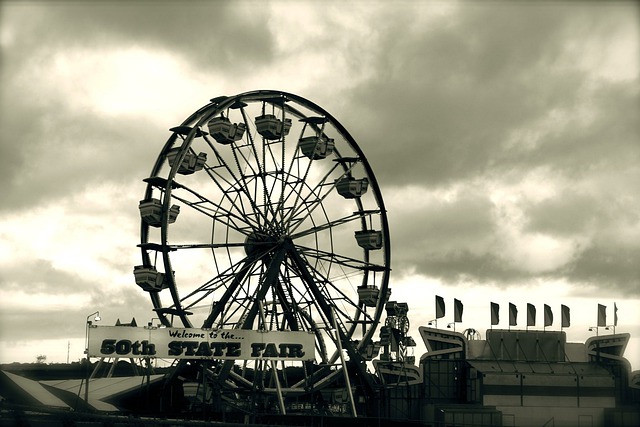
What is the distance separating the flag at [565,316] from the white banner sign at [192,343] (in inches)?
1565

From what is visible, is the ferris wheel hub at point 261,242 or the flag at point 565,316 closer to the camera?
the ferris wheel hub at point 261,242

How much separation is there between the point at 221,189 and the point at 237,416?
14574mm

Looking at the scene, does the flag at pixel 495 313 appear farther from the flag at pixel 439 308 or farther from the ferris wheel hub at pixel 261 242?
the ferris wheel hub at pixel 261 242

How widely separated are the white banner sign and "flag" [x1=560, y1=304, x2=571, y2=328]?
130ft

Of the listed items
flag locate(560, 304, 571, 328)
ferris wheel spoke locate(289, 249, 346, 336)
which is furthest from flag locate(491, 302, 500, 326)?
ferris wheel spoke locate(289, 249, 346, 336)

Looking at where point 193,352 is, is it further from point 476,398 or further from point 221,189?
point 476,398

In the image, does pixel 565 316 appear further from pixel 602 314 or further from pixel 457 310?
pixel 457 310

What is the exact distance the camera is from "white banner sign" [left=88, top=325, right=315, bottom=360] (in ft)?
172

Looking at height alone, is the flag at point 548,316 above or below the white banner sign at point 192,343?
above

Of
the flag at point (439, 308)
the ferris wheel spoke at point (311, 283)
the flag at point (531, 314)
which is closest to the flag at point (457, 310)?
the flag at point (439, 308)

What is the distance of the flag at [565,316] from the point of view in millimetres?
87750

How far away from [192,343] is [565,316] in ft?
149

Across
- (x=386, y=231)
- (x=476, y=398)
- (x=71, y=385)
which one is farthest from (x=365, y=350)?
(x=71, y=385)

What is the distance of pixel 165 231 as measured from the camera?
5459 cm
